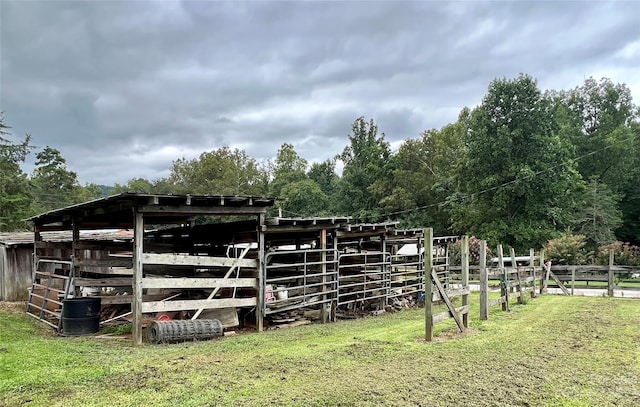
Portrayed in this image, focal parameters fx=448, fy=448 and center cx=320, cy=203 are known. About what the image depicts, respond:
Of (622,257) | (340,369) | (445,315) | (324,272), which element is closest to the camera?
(340,369)

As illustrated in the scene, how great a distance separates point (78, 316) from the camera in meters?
9.29

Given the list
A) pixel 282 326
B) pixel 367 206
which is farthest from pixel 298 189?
pixel 282 326

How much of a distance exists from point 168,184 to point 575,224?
4112 centimetres

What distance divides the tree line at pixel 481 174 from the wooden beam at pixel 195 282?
22442 mm

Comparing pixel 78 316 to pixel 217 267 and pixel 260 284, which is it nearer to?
pixel 260 284

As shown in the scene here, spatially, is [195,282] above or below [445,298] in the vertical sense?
above

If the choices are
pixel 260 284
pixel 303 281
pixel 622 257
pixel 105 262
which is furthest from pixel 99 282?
pixel 622 257

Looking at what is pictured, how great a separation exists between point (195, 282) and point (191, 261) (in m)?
0.47

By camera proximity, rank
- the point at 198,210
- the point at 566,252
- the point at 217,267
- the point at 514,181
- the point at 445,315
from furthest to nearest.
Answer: the point at 514,181 → the point at 566,252 → the point at 217,267 → the point at 198,210 → the point at 445,315

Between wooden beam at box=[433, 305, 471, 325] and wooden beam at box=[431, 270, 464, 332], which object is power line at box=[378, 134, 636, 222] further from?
wooden beam at box=[431, 270, 464, 332]

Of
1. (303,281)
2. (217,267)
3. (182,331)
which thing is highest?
(217,267)

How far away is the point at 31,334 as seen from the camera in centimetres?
934

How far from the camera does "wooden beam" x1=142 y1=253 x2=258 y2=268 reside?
27.9 ft

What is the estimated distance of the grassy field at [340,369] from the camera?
4.75m
